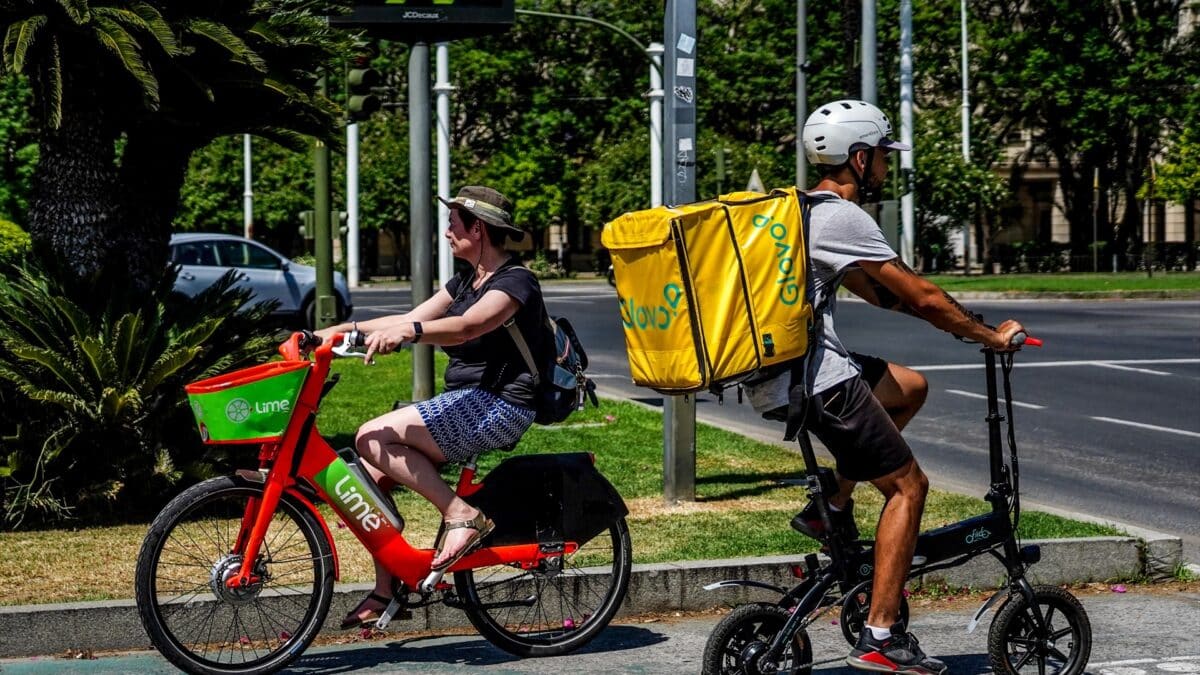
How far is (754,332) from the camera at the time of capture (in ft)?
15.2

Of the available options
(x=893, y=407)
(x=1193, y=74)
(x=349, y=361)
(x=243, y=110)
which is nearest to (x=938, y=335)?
(x=349, y=361)

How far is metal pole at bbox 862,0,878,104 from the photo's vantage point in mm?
29047

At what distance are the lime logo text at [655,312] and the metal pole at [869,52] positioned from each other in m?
24.8

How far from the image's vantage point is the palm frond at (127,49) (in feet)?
24.4

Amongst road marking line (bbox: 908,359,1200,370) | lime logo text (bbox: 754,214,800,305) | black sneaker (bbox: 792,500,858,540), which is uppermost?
lime logo text (bbox: 754,214,800,305)

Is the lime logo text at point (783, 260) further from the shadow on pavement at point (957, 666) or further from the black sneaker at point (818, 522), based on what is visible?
the shadow on pavement at point (957, 666)

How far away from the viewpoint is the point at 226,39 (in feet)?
26.0

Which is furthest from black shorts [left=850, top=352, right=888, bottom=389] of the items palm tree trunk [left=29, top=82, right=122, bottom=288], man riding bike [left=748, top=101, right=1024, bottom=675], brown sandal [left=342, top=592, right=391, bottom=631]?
palm tree trunk [left=29, top=82, right=122, bottom=288]

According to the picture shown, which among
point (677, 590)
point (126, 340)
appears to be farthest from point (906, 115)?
point (677, 590)

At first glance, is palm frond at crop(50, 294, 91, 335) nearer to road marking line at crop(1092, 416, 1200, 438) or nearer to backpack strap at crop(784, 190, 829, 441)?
backpack strap at crop(784, 190, 829, 441)

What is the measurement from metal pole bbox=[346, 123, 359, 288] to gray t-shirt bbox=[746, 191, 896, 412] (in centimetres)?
4159

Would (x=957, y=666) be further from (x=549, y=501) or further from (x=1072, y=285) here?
(x=1072, y=285)

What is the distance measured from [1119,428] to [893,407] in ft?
28.0

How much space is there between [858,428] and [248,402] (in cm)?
186
